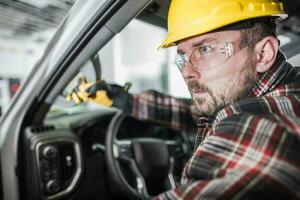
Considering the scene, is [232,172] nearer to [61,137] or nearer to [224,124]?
[224,124]

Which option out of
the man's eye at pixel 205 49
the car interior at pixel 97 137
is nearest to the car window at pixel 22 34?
the car interior at pixel 97 137

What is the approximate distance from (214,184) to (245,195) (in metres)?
0.08

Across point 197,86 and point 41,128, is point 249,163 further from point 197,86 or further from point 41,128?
point 41,128

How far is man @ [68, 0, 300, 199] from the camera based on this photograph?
2.70ft

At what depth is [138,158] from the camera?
233cm

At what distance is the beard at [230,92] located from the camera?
1.14m

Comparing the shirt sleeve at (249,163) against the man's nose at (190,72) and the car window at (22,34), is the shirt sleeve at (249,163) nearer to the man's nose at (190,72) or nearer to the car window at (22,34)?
the man's nose at (190,72)

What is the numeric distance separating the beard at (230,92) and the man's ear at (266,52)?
3 cm

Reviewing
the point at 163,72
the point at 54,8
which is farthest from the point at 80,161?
the point at 163,72

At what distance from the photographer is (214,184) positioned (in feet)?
2.80

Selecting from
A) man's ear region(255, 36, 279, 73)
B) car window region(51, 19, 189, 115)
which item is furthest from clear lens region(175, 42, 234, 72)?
car window region(51, 19, 189, 115)

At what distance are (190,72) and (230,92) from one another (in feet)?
0.57

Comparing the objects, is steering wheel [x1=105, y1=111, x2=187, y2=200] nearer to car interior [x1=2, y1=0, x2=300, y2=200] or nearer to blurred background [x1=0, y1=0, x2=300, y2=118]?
car interior [x1=2, y1=0, x2=300, y2=200]

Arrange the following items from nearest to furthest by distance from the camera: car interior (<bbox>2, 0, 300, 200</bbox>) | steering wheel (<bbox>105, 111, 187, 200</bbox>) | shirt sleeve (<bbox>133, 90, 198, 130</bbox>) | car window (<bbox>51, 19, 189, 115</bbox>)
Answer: car interior (<bbox>2, 0, 300, 200</bbox>) → steering wheel (<bbox>105, 111, 187, 200</bbox>) → shirt sleeve (<bbox>133, 90, 198, 130</bbox>) → car window (<bbox>51, 19, 189, 115</bbox>)
